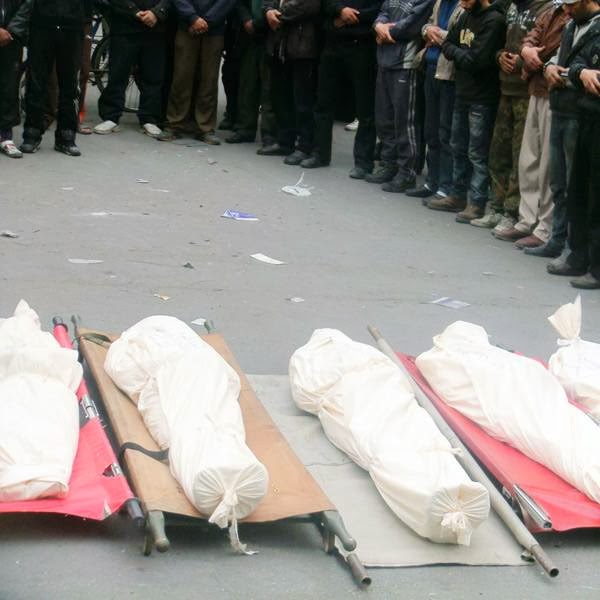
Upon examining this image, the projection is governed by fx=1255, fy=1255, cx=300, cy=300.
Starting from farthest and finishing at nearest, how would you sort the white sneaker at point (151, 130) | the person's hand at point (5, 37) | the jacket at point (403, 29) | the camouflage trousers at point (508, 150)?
the white sneaker at point (151, 130) < the person's hand at point (5, 37) < the jacket at point (403, 29) < the camouflage trousers at point (508, 150)

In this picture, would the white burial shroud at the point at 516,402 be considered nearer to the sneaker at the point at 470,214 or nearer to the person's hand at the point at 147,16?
the sneaker at the point at 470,214

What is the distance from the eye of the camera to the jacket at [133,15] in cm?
1109

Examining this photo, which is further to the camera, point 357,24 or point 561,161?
point 357,24

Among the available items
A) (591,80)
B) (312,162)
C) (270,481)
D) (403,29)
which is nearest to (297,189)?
(312,162)

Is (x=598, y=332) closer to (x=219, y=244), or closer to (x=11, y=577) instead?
(x=219, y=244)

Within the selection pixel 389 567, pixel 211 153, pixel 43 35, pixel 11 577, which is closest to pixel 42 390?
pixel 11 577

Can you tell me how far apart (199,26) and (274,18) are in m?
0.83

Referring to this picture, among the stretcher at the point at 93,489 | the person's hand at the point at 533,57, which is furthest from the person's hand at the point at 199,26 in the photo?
the stretcher at the point at 93,489

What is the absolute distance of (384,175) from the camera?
1062cm

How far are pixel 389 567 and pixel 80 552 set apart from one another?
99 centimetres

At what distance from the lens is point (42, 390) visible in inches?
182

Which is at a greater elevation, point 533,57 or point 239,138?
point 533,57

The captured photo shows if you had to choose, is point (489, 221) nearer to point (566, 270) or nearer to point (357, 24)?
point (566, 270)

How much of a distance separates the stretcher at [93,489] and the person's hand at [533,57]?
15.7 ft
